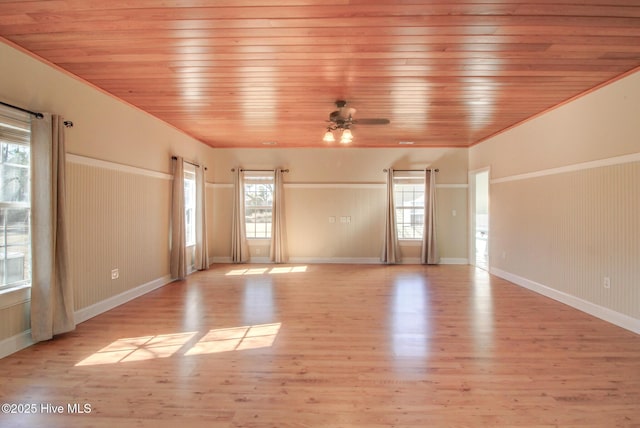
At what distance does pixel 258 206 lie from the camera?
7.32 meters

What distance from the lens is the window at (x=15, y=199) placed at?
2.71m

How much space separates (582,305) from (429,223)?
335 cm

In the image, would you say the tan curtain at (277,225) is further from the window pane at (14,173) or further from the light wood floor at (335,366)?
the window pane at (14,173)

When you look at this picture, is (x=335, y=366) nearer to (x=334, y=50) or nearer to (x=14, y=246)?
(x=334, y=50)

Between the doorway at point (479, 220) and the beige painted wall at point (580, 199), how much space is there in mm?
1093

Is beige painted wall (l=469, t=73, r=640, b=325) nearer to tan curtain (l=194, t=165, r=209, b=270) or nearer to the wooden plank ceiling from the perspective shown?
the wooden plank ceiling

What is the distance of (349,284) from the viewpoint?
17.3ft

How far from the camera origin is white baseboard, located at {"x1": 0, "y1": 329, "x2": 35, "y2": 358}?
264 centimetres

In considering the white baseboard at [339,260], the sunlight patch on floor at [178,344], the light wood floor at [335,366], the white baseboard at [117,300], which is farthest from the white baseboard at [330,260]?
the sunlight patch on floor at [178,344]

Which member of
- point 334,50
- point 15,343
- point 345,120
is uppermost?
point 334,50

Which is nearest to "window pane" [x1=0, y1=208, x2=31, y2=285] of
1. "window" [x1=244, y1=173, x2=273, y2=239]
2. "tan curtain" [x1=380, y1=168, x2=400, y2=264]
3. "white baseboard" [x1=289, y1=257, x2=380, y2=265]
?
"window" [x1=244, y1=173, x2=273, y2=239]

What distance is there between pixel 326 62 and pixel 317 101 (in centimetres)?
110

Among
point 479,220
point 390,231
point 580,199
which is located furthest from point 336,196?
point 479,220

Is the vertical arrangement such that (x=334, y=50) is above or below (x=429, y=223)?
above
